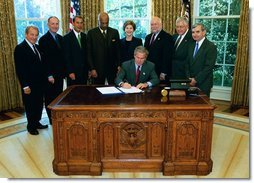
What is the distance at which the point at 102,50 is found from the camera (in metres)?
4.06

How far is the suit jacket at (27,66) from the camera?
3412 mm

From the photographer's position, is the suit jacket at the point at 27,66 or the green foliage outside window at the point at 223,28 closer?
the suit jacket at the point at 27,66

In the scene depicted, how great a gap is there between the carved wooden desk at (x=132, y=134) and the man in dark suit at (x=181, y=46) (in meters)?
1.16

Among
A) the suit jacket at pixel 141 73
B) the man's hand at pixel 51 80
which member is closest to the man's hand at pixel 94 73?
the man's hand at pixel 51 80

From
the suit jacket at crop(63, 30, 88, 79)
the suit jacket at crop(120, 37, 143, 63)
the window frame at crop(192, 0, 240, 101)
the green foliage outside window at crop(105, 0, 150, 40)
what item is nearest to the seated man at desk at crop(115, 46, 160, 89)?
the suit jacket at crop(120, 37, 143, 63)

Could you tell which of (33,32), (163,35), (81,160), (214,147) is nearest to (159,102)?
(81,160)

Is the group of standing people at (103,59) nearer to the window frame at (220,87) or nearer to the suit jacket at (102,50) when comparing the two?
the suit jacket at (102,50)

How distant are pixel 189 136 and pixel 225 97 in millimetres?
3212

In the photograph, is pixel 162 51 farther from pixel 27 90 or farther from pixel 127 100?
pixel 27 90

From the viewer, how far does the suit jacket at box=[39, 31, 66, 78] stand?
3750 mm

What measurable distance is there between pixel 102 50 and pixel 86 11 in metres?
1.39

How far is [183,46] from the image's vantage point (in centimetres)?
374

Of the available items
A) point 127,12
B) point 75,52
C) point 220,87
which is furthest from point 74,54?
point 220,87

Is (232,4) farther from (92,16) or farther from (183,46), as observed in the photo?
(92,16)
